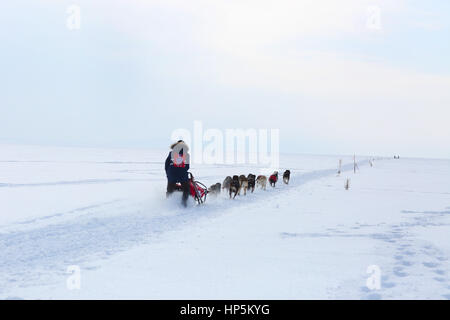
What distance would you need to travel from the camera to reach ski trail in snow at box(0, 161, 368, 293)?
4824mm

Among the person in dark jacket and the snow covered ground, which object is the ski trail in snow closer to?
the snow covered ground

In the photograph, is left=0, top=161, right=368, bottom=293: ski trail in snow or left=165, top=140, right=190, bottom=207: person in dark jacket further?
left=165, top=140, right=190, bottom=207: person in dark jacket

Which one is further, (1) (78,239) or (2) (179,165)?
(2) (179,165)

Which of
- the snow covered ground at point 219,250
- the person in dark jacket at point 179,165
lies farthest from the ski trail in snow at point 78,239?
the person in dark jacket at point 179,165

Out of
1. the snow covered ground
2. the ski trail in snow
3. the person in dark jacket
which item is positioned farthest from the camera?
the person in dark jacket

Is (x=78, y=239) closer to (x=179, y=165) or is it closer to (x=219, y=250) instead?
(x=219, y=250)

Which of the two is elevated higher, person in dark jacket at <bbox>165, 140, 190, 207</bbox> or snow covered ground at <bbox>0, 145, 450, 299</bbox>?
person in dark jacket at <bbox>165, 140, 190, 207</bbox>

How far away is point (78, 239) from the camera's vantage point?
6562 mm

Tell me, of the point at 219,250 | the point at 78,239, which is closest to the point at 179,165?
the point at 78,239

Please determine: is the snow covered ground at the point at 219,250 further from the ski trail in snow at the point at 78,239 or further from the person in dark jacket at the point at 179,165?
the person in dark jacket at the point at 179,165

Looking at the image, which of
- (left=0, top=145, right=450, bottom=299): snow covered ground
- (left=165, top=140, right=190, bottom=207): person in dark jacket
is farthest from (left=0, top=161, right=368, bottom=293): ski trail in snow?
(left=165, top=140, right=190, bottom=207): person in dark jacket

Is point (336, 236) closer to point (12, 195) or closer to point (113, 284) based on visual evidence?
point (113, 284)
